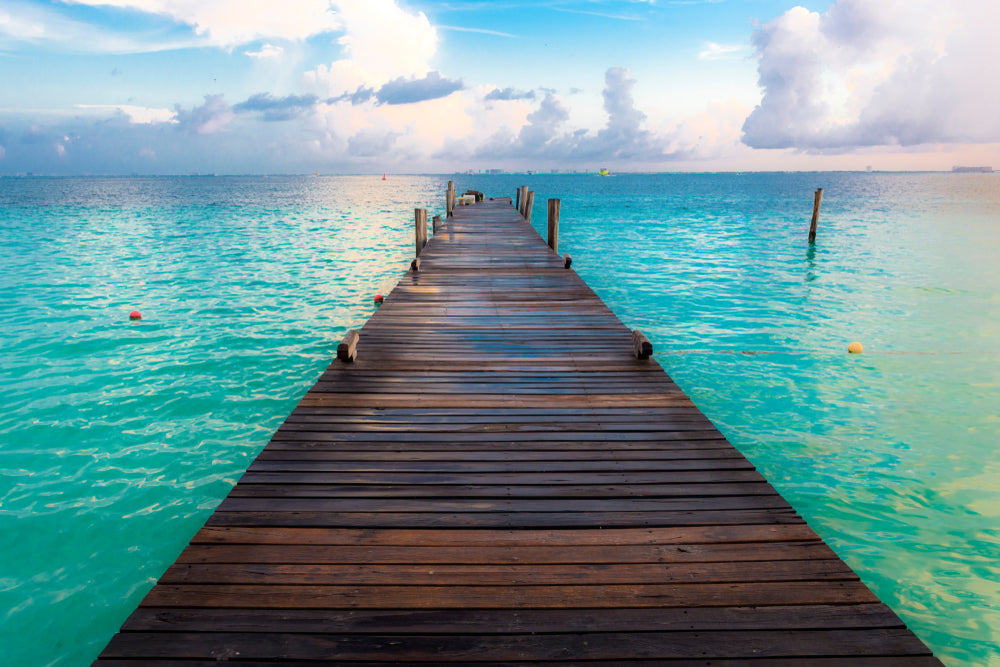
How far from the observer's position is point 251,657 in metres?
2.53

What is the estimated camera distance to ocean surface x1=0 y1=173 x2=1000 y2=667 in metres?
4.88

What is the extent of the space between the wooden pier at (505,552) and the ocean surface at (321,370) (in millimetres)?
2081

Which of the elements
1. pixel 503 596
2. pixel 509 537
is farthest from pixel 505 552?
pixel 503 596

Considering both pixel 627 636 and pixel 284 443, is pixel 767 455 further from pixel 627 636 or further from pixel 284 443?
pixel 284 443

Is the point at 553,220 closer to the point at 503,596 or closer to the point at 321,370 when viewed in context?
the point at 321,370

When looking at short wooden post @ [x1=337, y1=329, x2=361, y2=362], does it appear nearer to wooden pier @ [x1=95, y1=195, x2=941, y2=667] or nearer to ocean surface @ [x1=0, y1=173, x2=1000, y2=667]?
wooden pier @ [x1=95, y1=195, x2=941, y2=667]

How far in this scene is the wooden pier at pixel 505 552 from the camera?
2.61 metres

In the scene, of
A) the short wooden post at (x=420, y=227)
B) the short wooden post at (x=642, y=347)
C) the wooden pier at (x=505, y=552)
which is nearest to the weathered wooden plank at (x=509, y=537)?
the wooden pier at (x=505, y=552)

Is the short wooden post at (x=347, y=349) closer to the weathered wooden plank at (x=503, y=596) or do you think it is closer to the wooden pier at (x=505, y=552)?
the wooden pier at (x=505, y=552)

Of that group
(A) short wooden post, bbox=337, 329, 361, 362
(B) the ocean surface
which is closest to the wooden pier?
(A) short wooden post, bbox=337, 329, 361, 362

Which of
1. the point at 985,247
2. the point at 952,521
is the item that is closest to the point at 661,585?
the point at 952,521

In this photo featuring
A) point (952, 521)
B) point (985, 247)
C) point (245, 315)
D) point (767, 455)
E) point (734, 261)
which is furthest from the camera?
point (985, 247)

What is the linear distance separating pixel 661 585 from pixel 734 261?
22.7 metres

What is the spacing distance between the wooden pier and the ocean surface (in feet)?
6.83
